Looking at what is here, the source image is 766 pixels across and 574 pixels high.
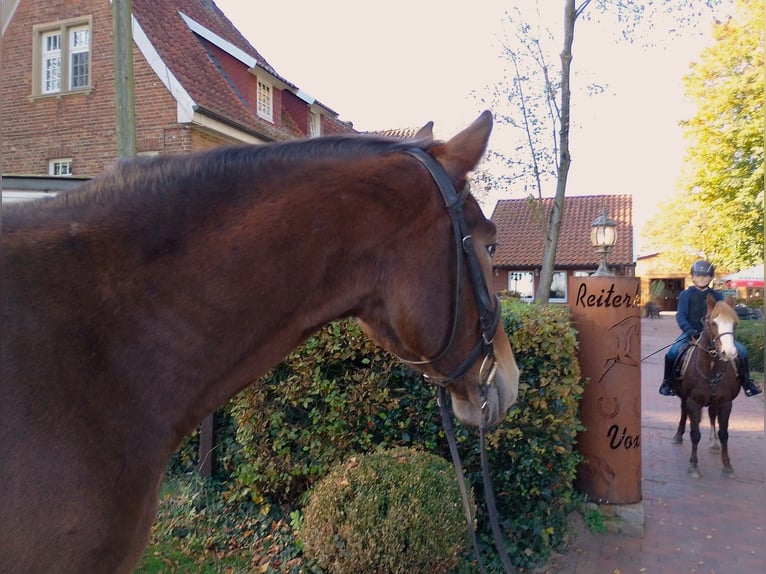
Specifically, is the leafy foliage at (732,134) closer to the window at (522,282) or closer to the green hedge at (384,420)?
the window at (522,282)

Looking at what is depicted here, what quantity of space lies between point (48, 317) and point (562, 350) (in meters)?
3.81

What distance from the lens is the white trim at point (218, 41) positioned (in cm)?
1486

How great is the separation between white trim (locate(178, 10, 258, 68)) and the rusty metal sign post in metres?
13.8

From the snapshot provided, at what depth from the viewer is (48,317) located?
130 cm

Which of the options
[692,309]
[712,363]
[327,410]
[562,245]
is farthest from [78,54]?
[562,245]

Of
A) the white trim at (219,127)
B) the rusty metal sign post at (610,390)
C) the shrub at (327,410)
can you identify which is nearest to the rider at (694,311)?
the rusty metal sign post at (610,390)

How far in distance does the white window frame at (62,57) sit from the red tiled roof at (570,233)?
1725cm

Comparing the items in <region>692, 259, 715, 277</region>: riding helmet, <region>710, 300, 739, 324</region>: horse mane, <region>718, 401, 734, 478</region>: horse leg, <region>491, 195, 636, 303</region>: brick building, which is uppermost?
<region>491, 195, 636, 303</region>: brick building

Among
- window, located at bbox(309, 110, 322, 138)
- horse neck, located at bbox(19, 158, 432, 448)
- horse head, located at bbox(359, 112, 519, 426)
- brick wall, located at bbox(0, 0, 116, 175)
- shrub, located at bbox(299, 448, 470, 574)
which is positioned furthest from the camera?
window, located at bbox(309, 110, 322, 138)

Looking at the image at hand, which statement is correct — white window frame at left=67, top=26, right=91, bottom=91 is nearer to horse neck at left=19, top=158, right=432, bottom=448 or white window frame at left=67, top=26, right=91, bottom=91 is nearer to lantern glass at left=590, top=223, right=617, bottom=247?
lantern glass at left=590, top=223, right=617, bottom=247

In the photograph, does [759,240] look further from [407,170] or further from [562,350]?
[407,170]

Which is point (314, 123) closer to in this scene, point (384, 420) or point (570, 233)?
point (570, 233)

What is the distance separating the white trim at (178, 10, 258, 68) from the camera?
48.8ft

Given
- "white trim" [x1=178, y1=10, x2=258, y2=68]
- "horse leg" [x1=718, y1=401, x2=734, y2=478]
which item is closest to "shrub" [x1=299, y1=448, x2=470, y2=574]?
"horse leg" [x1=718, y1=401, x2=734, y2=478]
